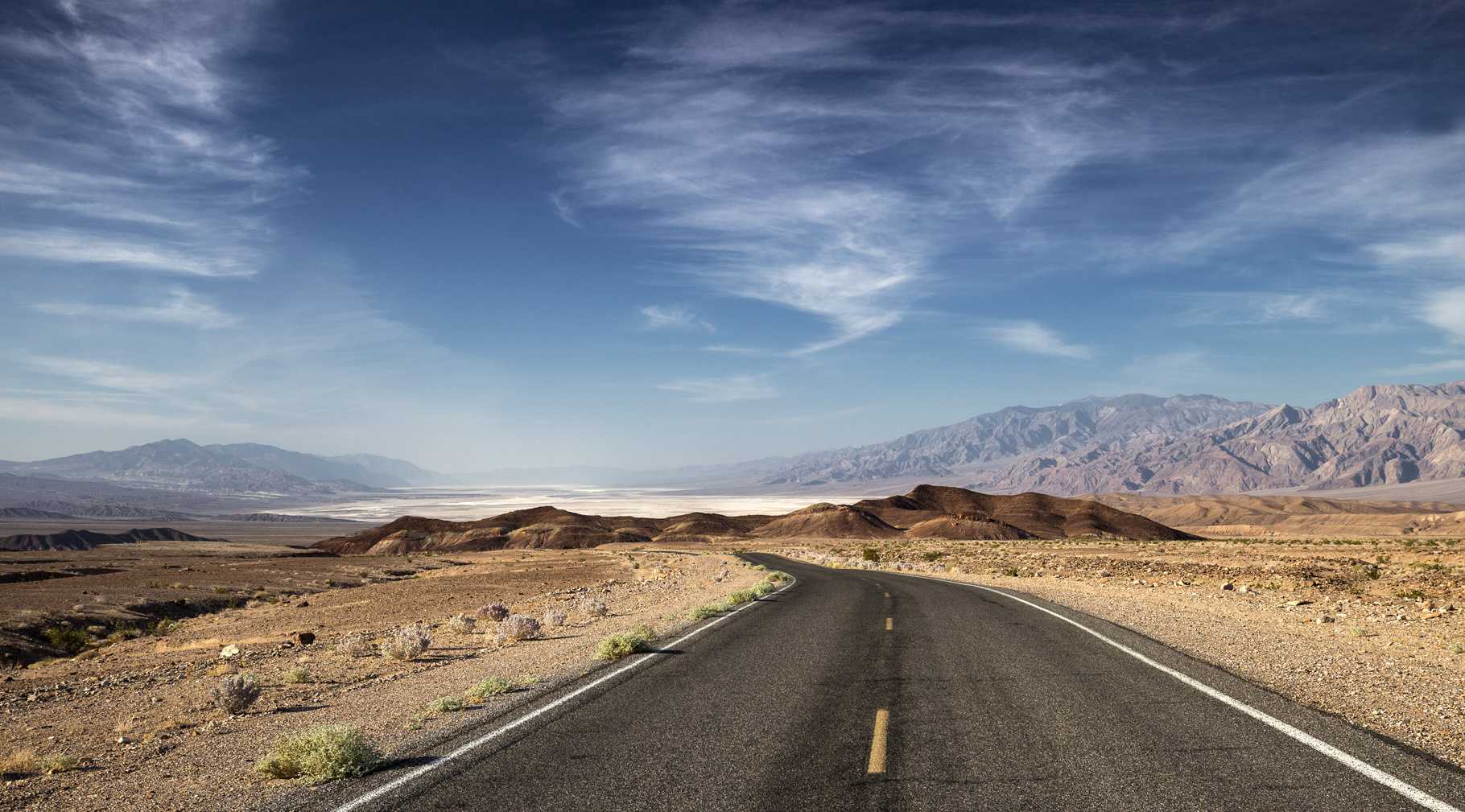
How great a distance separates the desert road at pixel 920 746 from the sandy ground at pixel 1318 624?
34.2 inches

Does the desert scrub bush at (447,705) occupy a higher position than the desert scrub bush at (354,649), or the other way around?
the desert scrub bush at (447,705)

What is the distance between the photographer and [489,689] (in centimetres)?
1091

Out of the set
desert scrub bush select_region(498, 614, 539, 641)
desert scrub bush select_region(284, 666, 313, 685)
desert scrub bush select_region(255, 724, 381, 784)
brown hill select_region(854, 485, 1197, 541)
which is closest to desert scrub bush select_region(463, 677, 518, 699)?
desert scrub bush select_region(255, 724, 381, 784)

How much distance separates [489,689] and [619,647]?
326 centimetres

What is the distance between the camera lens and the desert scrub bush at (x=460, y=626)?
21.1m

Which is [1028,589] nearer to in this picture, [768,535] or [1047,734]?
[1047,734]

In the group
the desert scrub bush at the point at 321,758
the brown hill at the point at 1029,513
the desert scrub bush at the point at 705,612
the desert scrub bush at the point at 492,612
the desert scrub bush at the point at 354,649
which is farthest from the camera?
the brown hill at the point at 1029,513

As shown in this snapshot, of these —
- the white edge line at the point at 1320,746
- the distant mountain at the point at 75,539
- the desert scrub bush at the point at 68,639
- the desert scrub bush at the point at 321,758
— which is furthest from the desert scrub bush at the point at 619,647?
the distant mountain at the point at 75,539

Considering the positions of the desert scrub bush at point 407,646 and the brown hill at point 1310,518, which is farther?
the brown hill at point 1310,518

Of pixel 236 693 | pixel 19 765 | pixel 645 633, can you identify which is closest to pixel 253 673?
pixel 236 693

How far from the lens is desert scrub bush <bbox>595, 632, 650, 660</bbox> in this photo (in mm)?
13599

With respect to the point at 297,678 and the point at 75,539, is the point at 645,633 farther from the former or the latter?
the point at 75,539

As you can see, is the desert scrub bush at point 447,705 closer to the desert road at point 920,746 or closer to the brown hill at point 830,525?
the desert road at point 920,746

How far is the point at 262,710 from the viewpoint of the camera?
37.7 ft
